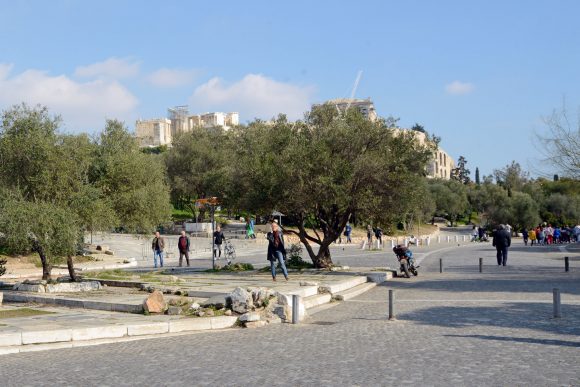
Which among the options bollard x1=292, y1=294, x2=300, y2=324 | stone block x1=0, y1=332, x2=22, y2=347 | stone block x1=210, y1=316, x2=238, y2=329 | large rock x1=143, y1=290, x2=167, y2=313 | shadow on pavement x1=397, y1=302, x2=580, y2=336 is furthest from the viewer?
large rock x1=143, y1=290, x2=167, y2=313

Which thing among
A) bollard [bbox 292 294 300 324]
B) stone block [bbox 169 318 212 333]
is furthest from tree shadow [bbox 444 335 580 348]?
stone block [bbox 169 318 212 333]

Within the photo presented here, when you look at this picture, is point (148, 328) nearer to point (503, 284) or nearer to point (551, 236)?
point (503, 284)

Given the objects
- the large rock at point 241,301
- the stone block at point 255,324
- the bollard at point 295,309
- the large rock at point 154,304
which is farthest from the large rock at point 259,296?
the large rock at point 154,304

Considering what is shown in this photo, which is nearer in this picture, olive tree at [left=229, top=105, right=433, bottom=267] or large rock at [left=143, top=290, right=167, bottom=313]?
large rock at [left=143, top=290, right=167, bottom=313]

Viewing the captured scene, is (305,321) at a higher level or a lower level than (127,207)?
lower

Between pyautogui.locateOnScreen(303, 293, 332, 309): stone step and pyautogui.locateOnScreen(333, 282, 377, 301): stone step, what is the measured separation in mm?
393

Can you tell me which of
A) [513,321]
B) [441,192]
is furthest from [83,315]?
[441,192]

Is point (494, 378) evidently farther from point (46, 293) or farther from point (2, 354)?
point (46, 293)

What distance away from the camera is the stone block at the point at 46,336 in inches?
412

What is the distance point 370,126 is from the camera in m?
22.8

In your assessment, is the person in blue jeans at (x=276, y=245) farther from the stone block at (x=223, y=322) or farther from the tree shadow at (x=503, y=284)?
the stone block at (x=223, y=322)

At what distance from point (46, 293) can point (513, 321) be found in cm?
1155

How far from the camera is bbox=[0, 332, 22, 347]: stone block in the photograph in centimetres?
1017

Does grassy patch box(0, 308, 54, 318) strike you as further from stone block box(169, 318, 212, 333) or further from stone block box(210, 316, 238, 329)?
stone block box(210, 316, 238, 329)
